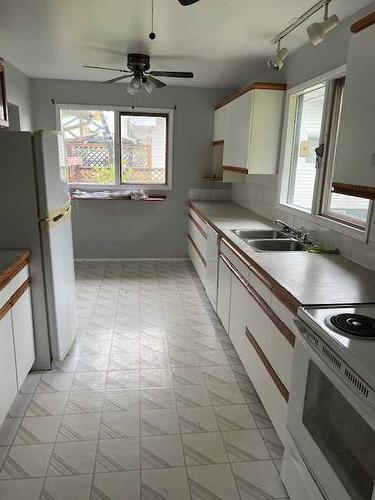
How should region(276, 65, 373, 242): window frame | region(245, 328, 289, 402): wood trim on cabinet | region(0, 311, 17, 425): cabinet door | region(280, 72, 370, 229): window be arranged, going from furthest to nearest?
region(280, 72, 370, 229): window
region(276, 65, 373, 242): window frame
region(0, 311, 17, 425): cabinet door
region(245, 328, 289, 402): wood trim on cabinet

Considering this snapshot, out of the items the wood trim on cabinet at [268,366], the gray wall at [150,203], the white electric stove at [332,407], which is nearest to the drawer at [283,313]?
the white electric stove at [332,407]

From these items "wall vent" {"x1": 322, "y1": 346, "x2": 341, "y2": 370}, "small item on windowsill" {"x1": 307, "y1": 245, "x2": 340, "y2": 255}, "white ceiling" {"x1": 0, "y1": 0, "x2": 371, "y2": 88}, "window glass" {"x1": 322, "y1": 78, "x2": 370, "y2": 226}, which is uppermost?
"white ceiling" {"x1": 0, "y1": 0, "x2": 371, "y2": 88}

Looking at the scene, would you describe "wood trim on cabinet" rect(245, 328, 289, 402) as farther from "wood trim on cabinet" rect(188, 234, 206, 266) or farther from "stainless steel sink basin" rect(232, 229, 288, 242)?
"wood trim on cabinet" rect(188, 234, 206, 266)

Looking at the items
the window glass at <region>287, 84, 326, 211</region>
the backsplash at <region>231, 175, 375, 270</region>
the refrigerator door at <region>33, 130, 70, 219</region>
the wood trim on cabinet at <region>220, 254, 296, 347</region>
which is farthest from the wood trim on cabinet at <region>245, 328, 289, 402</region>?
the refrigerator door at <region>33, 130, 70, 219</region>

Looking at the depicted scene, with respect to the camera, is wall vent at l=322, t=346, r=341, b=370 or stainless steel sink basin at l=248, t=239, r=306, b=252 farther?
stainless steel sink basin at l=248, t=239, r=306, b=252

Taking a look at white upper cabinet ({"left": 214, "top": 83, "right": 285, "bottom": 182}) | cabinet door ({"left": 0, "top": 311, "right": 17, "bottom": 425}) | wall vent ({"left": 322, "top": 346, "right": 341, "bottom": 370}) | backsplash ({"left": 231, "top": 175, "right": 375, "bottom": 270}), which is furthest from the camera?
white upper cabinet ({"left": 214, "top": 83, "right": 285, "bottom": 182})

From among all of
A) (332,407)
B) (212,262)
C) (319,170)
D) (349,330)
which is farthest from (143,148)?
(332,407)

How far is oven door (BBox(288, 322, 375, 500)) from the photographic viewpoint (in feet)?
3.62

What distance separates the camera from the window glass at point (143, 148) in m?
4.85

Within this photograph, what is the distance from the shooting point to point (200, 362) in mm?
2738

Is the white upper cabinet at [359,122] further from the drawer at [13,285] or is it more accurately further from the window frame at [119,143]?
the window frame at [119,143]

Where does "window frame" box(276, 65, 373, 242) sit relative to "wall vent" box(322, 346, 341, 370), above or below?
above

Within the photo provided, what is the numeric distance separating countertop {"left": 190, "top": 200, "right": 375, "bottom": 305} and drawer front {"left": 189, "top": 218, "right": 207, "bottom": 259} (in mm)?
1087

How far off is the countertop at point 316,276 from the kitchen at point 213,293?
0.02 meters
